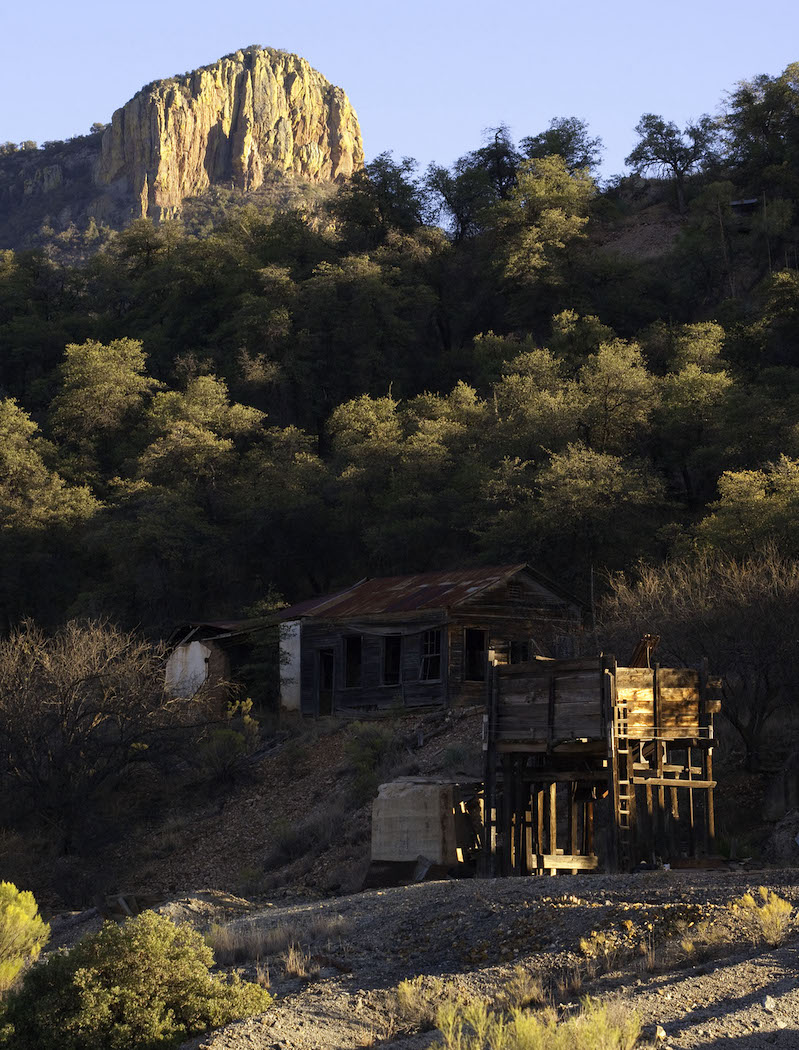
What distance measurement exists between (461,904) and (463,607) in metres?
20.1

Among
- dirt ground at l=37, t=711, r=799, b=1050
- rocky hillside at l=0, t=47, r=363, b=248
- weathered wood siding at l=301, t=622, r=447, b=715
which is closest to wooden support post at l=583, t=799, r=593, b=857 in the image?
dirt ground at l=37, t=711, r=799, b=1050

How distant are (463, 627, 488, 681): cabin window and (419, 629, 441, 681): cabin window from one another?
78cm

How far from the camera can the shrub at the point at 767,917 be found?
11070 mm

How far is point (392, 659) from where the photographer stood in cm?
3612

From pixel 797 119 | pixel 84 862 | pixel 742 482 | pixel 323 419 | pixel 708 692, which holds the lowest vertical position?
pixel 84 862

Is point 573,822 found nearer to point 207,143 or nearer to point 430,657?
point 430,657

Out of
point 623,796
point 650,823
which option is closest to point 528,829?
point 623,796

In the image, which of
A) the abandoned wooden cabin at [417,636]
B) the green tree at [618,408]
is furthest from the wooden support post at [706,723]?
the green tree at [618,408]

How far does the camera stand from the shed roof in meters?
34.2

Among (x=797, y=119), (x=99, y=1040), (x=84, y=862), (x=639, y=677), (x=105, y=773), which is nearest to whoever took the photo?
(x=99, y=1040)

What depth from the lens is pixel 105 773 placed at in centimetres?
3066

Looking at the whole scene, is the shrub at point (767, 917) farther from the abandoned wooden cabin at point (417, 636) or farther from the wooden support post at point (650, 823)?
the abandoned wooden cabin at point (417, 636)

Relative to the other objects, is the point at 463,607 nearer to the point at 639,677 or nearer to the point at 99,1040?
the point at 639,677

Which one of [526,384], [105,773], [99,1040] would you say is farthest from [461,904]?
A: [526,384]
